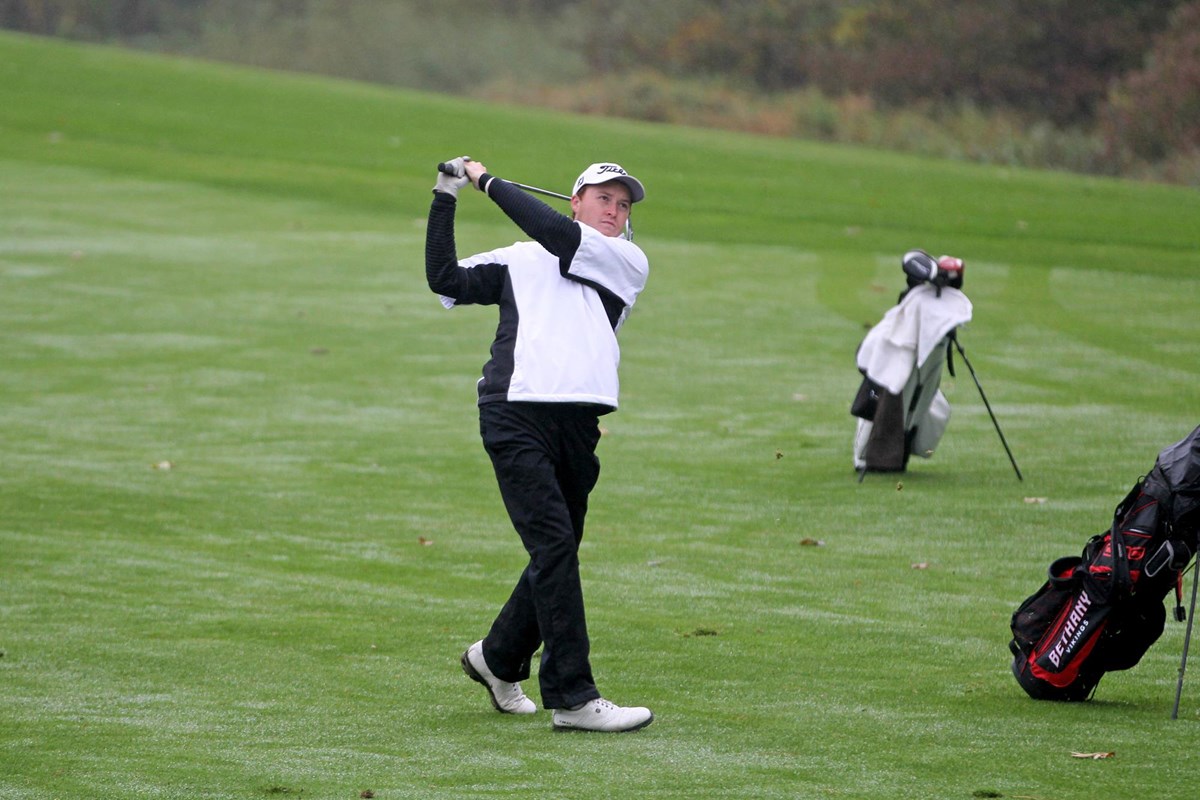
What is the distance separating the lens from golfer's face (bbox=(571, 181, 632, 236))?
6270 millimetres

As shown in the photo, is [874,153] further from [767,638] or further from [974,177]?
[767,638]

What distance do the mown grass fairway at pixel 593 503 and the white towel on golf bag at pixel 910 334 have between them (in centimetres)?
76

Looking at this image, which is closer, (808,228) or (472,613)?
(472,613)

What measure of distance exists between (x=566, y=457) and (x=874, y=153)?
28.9m

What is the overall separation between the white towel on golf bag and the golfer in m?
5.21

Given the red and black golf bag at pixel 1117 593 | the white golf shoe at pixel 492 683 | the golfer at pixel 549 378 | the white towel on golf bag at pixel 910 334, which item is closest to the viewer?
the golfer at pixel 549 378

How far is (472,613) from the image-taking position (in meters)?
8.16

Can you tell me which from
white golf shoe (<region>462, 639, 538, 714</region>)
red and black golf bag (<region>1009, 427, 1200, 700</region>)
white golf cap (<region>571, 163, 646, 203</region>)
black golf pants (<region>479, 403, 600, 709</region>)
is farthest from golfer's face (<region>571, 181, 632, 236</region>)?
red and black golf bag (<region>1009, 427, 1200, 700</region>)

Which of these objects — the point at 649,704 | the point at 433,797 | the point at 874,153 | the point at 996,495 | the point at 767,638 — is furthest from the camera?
the point at 874,153

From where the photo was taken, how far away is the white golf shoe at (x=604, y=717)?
19.8ft

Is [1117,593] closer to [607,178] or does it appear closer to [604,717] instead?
[604,717]

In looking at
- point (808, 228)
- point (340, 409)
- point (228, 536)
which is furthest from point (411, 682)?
point (808, 228)

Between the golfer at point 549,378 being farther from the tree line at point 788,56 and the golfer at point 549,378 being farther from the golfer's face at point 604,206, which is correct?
the tree line at point 788,56

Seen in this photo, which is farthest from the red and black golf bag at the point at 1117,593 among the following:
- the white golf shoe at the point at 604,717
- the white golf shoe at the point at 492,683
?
the white golf shoe at the point at 492,683
